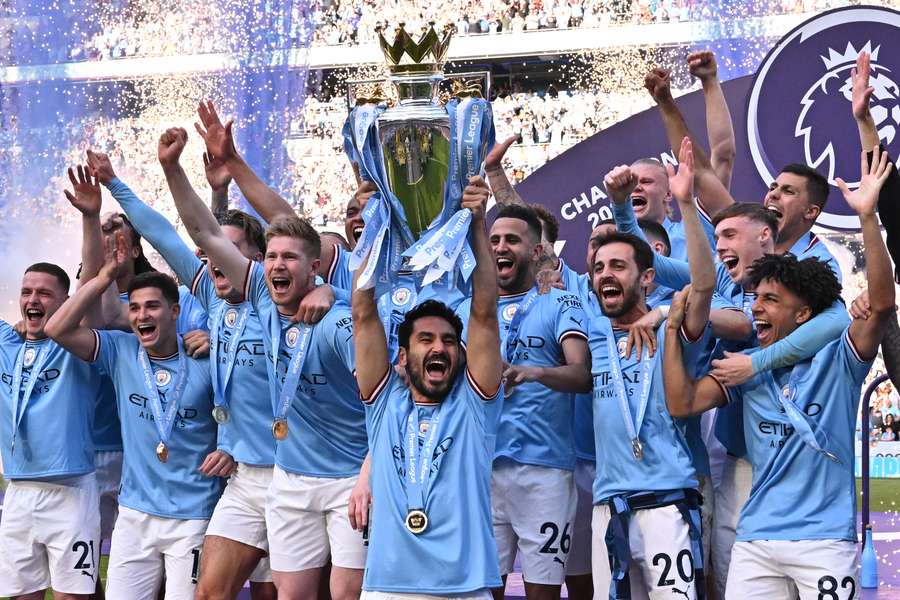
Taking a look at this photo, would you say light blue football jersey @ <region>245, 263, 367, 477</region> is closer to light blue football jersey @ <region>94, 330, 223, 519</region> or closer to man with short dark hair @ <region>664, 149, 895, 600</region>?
light blue football jersey @ <region>94, 330, 223, 519</region>

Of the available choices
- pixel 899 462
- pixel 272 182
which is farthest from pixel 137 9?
pixel 899 462

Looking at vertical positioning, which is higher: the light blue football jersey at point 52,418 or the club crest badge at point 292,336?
the club crest badge at point 292,336

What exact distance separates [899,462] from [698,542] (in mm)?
9463

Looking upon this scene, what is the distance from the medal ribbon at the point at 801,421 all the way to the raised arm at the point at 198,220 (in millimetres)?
1991

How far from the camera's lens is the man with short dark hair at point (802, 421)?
3969mm

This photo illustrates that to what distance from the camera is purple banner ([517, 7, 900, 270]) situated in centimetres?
695

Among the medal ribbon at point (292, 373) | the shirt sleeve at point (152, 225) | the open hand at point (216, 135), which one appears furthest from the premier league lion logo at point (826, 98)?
the shirt sleeve at point (152, 225)

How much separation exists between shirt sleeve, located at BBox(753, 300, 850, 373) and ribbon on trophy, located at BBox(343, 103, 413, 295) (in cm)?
119

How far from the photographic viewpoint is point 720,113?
5.36m

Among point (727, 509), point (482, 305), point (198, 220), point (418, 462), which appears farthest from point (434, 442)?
point (198, 220)

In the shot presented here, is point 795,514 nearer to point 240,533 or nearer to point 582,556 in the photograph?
point 582,556

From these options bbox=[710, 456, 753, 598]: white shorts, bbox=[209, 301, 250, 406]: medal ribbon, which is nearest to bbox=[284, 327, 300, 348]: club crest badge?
bbox=[209, 301, 250, 406]: medal ribbon

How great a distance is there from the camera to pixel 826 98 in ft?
23.3

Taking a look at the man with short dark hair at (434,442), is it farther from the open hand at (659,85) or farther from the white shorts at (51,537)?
the white shorts at (51,537)
